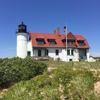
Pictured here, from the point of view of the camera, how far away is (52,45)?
30.6 meters

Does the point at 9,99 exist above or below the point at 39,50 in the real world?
below

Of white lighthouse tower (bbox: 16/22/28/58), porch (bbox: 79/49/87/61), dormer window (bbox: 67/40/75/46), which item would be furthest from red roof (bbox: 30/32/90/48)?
white lighthouse tower (bbox: 16/22/28/58)

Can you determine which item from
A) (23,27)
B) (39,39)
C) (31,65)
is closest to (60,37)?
(39,39)

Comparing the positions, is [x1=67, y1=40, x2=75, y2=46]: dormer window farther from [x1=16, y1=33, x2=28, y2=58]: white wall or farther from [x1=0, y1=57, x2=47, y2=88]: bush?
[x1=0, y1=57, x2=47, y2=88]: bush

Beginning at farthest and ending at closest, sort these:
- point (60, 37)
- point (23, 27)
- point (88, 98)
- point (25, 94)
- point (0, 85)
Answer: point (60, 37) < point (23, 27) < point (0, 85) < point (88, 98) < point (25, 94)

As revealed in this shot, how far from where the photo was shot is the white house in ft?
96.2

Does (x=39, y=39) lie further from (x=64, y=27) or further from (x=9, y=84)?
A: (x=9, y=84)

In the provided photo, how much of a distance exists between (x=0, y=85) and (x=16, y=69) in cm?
163

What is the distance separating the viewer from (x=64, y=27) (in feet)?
98.8

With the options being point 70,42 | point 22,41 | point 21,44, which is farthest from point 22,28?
point 70,42

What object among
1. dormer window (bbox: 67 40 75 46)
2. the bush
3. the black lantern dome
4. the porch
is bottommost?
the bush

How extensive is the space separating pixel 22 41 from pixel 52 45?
20.4 feet

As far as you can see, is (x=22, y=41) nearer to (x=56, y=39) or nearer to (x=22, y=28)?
(x=22, y=28)

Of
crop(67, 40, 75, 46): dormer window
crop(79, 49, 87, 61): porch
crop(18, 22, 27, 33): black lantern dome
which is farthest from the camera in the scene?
crop(79, 49, 87, 61): porch
